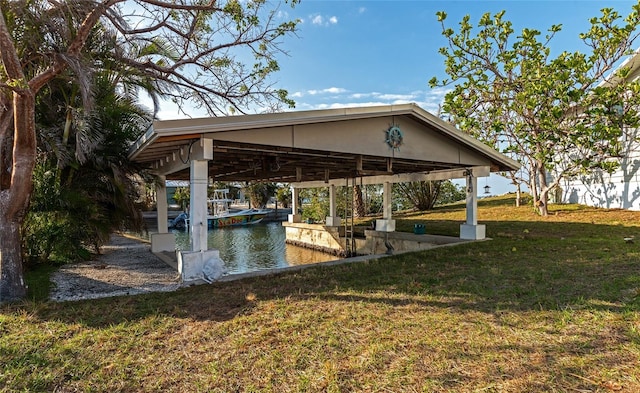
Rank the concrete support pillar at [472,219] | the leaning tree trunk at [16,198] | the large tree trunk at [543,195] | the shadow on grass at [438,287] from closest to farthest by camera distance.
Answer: the shadow on grass at [438,287], the leaning tree trunk at [16,198], the concrete support pillar at [472,219], the large tree trunk at [543,195]

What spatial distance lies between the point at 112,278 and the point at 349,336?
4.57 metres

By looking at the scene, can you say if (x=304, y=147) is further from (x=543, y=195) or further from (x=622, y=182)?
(x=622, y=182)

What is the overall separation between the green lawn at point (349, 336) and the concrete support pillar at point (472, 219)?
377 centimetres

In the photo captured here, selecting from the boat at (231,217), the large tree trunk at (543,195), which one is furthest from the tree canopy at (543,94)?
the boat at (231,217)

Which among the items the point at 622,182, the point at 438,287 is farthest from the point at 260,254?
the point at 622,182

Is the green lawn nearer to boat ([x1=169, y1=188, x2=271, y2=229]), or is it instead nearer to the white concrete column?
the white concrete column

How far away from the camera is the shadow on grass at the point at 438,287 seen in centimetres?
398

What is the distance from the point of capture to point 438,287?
15.9 feet

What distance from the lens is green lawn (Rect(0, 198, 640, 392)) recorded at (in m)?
2.55

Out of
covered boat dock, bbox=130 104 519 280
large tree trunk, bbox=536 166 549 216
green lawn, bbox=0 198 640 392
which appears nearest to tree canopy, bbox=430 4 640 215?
large tree trunk, bbox=536 166 549 216

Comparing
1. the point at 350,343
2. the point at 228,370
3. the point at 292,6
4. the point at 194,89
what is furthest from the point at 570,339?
the point at 194,89

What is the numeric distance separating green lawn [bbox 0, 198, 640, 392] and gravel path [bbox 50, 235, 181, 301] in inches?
19.3

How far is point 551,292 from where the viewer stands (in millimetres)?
4371

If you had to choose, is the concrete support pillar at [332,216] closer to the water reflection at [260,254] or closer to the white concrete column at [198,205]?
the water reflection at [260,254]
